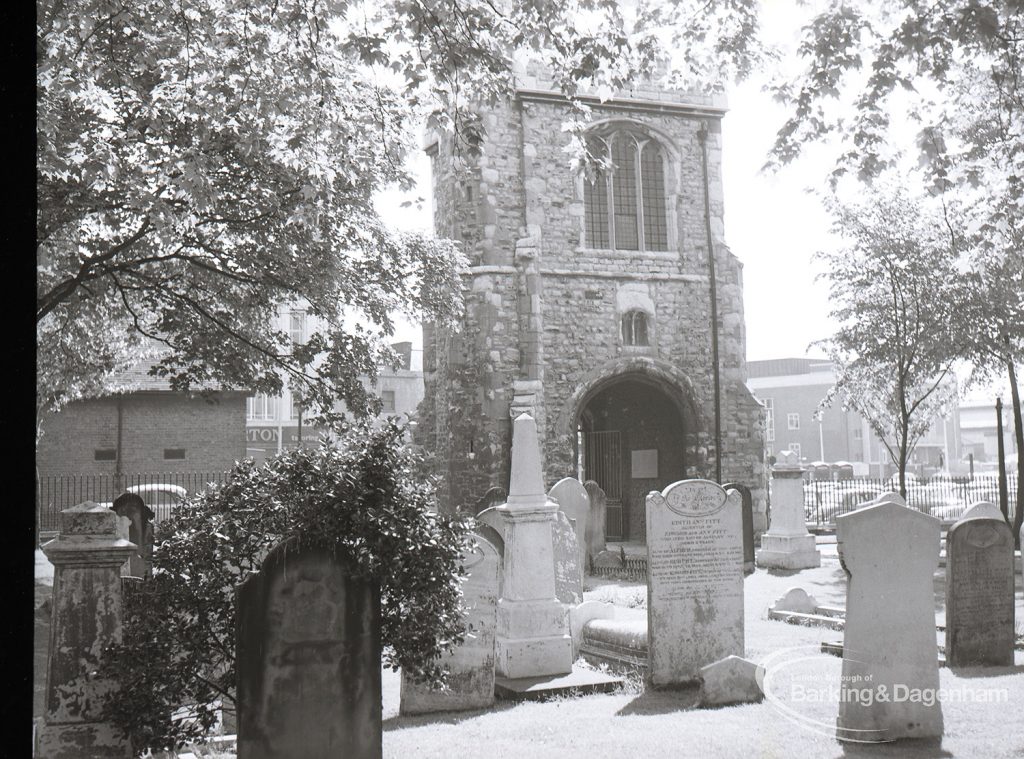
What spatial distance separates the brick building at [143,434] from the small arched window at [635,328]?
14.2m

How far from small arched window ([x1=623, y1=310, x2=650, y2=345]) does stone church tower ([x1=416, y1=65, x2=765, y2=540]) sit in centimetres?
4

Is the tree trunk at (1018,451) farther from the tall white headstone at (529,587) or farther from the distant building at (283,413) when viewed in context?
the distant building at (283,413)

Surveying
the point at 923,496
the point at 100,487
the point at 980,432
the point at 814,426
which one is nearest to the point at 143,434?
the point at 100,487

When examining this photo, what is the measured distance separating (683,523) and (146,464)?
2603 cm

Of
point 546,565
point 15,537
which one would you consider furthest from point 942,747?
point 15,537

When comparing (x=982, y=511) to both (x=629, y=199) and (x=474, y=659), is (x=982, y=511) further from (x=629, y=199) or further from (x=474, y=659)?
(x=629, y=199)

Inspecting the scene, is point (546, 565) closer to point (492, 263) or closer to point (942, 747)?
point (942, 747)

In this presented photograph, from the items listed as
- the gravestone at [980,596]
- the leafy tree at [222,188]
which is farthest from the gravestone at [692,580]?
the leafy tree at [222,188]

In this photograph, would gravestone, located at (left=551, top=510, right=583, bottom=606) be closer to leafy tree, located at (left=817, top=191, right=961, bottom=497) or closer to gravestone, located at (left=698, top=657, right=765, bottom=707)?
gravestone, located at (left=698, top=657, right=765, bottom=707)

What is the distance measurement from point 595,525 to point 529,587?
895 centimetres

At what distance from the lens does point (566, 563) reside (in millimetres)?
10648

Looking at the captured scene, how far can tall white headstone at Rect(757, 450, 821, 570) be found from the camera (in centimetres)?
1673

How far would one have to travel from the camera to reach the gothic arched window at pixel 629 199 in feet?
73.6

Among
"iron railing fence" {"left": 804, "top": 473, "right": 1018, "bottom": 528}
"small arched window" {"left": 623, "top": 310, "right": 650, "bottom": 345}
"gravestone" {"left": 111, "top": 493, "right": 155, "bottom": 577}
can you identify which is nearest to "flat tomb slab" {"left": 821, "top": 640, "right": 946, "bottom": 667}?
"gravestone" {"left": 111, "top": 493, "right": 155, "bottom": 577}
